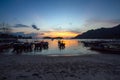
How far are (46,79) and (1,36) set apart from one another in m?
133

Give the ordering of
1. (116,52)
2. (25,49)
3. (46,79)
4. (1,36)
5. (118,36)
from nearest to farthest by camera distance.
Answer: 1. (46,79)
2. (116,52)
3. (25,49)
4. (1,36)
5. (118,36)

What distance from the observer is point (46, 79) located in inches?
404

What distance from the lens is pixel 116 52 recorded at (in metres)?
32.5

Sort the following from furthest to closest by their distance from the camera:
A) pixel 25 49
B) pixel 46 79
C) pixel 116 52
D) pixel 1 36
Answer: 1. pixel 1 36
2. pixel 25 49
3. pixel 116 52
4. pixel 46 79

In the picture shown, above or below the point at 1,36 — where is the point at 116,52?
below

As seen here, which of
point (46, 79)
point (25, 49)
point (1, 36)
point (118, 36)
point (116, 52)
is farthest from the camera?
point (118, 36)

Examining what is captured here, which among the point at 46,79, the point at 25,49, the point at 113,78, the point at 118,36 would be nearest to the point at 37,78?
the point at 46,79

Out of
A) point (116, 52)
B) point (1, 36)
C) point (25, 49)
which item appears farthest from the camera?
point (1, 36)

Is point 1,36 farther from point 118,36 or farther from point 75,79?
point 75,79

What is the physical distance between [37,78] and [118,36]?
476 ft

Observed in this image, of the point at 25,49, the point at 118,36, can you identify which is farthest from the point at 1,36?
the point at 118,36

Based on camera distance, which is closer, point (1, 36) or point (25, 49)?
point (25, 49)

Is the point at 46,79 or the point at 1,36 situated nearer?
the point at 46,79

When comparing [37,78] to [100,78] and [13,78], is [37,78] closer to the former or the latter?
[13,78]
